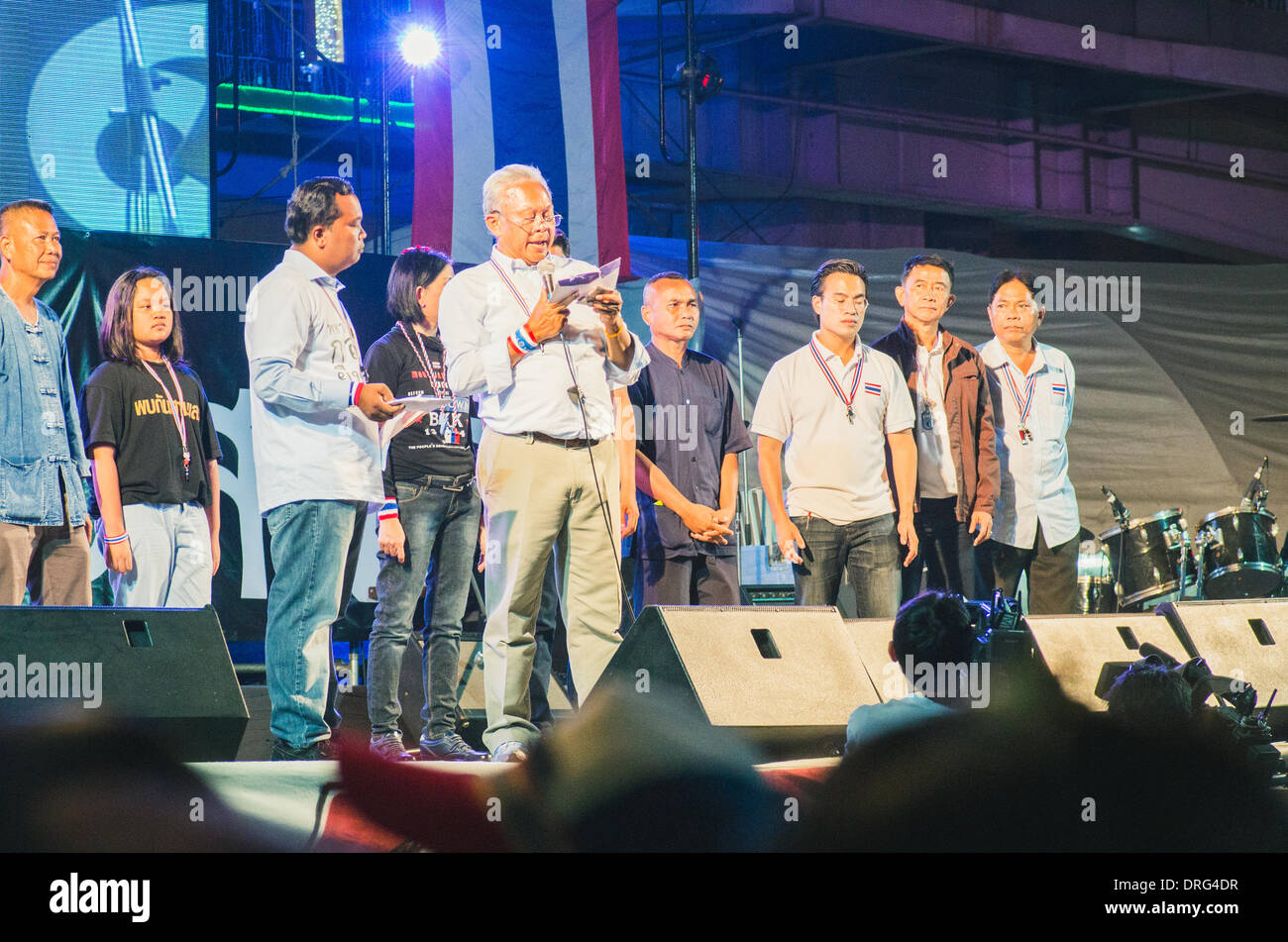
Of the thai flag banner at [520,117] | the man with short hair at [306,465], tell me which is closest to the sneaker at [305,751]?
the man with short hair at [306,465]

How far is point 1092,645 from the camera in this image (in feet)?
13.1

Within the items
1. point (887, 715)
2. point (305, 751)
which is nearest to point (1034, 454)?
point (887, 715)

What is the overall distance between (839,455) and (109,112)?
3.89m

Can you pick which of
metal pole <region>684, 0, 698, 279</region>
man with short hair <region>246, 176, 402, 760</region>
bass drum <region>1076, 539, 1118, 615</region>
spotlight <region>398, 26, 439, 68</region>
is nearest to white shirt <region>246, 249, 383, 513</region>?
man with short hair <region>246, 176, 402, 760</region>

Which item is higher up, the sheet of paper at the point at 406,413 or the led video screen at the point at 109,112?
the led video screen at the point at 109,112

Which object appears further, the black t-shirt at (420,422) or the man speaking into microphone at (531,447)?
the black t-shirt at (420,422)

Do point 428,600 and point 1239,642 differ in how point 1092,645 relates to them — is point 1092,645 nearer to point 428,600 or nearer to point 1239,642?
point 1239,642

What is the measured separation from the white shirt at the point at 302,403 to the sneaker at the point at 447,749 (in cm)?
86

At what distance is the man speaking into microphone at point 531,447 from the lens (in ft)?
12.4

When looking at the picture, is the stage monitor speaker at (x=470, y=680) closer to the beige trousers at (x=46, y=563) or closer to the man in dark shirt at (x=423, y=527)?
the man in dark shirt at (x=423, y=527)

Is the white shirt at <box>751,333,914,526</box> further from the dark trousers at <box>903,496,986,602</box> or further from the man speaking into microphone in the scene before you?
the man speaking into microphone

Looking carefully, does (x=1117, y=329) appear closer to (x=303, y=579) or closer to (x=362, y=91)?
(x=362, y=91)
